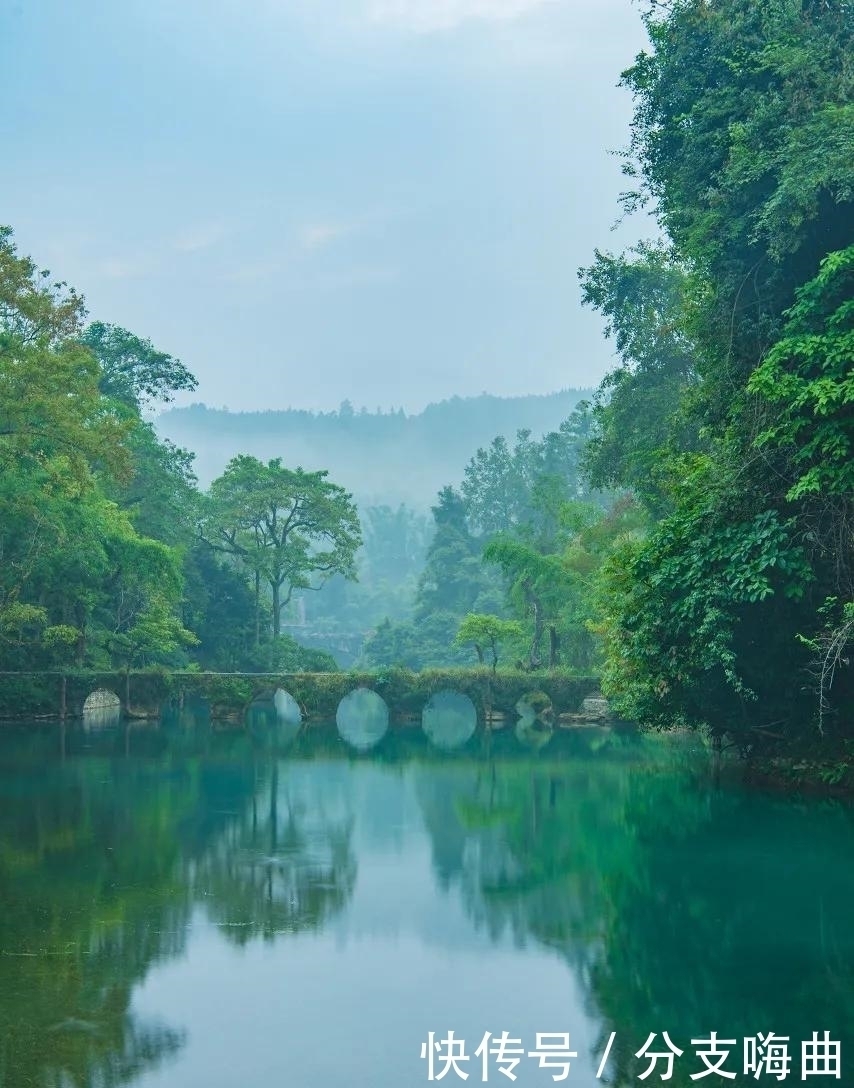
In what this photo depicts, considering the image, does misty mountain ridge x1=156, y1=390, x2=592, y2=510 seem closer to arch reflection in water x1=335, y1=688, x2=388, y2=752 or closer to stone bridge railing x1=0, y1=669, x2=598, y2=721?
arch reflection in water x1=335, y1=688, x2=388, y2=752

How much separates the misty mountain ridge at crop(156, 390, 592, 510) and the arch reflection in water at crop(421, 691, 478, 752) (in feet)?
327

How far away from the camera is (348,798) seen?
22.9 meters

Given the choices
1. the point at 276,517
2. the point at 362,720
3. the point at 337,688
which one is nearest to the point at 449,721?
the point at 362,720

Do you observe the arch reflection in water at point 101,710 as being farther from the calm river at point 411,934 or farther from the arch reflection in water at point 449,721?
the calm river at point 411,934

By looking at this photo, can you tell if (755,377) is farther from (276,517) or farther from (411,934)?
(276,517)

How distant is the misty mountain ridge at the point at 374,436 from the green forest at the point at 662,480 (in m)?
112

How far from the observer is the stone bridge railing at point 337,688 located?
121 ft

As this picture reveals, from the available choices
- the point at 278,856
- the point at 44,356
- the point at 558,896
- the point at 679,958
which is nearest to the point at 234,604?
the point at 44,356

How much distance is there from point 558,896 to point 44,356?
19.8m

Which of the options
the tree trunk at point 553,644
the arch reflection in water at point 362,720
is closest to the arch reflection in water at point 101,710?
the arch reflection in water at point 362,720

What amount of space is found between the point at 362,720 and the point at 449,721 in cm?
495

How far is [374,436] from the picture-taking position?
179 metres

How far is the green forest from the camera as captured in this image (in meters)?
16.4

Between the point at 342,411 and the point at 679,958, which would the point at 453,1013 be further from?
the point at 342,411
